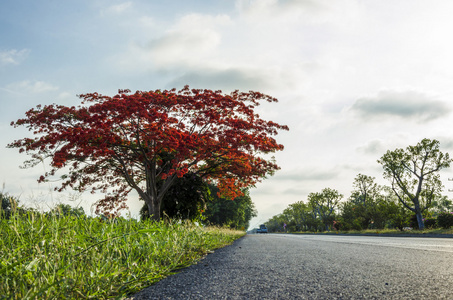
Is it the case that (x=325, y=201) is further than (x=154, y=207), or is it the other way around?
(x=325, y=201)

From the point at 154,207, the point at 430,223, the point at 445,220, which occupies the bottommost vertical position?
the point at 430,223

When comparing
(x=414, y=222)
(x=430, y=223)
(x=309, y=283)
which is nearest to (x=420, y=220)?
(x=430, y=223)

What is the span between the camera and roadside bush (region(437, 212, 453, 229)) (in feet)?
71.3

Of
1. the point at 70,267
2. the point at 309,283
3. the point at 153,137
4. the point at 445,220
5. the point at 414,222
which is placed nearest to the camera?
the point at 70,267

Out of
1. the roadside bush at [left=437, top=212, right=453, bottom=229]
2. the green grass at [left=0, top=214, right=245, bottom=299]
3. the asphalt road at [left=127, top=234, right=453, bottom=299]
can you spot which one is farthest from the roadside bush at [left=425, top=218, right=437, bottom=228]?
the green grass at [left=0, top=214, right=245, bottom=299]

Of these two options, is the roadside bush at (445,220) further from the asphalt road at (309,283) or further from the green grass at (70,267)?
the green grass at (70,267)

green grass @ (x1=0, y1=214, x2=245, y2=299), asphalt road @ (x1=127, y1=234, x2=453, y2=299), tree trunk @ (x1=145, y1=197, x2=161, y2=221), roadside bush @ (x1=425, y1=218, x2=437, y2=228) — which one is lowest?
roadside bush @ (x1=425, y1=218, x2=437, y2=228)

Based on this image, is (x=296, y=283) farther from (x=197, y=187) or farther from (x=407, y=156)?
(x=407, y=156)

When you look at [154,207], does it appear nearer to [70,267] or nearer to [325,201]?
[70,267]

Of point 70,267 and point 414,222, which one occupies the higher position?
point 70,267

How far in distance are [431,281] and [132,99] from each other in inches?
369

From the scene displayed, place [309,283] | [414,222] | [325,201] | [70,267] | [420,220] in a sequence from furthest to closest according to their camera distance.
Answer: [325,201]
[414,222]
[420,220]
[309,283]
[70,267]

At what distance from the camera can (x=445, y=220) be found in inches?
869

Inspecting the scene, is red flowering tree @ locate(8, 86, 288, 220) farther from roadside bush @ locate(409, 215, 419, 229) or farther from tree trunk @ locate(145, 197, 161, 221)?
roadside bush @ locate(409, 215, 419, 229)
